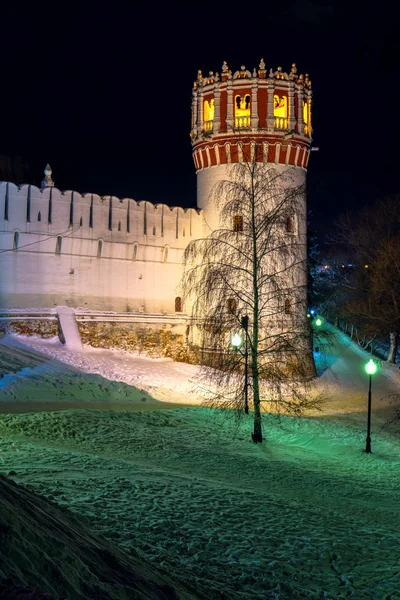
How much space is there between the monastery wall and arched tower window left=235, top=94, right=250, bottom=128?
4.05m

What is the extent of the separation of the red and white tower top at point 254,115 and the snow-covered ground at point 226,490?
12.5 metres

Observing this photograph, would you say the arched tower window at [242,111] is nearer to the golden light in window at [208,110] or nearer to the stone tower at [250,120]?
the stone tower at [250,120]

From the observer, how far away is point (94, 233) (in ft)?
79.9

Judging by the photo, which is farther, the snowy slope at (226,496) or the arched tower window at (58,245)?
the arched tower window at (58,245)

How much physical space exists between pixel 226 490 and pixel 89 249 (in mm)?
17021

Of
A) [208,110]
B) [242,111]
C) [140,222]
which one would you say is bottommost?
[140,222]

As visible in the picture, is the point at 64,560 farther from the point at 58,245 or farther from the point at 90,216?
the point at 90,216

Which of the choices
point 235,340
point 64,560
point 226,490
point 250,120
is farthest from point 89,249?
point 64,560

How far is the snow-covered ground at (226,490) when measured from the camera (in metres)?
5.74

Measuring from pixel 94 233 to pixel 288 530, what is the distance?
18832 millimetres

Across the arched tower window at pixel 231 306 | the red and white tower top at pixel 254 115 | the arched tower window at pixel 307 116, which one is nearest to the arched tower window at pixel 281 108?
the red and white tower top at pixel 254 115

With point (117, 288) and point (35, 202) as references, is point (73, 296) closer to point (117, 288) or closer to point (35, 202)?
point (117, 288)

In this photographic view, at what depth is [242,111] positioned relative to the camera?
25781mm

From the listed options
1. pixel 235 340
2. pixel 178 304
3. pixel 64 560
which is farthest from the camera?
pixel 178 304
